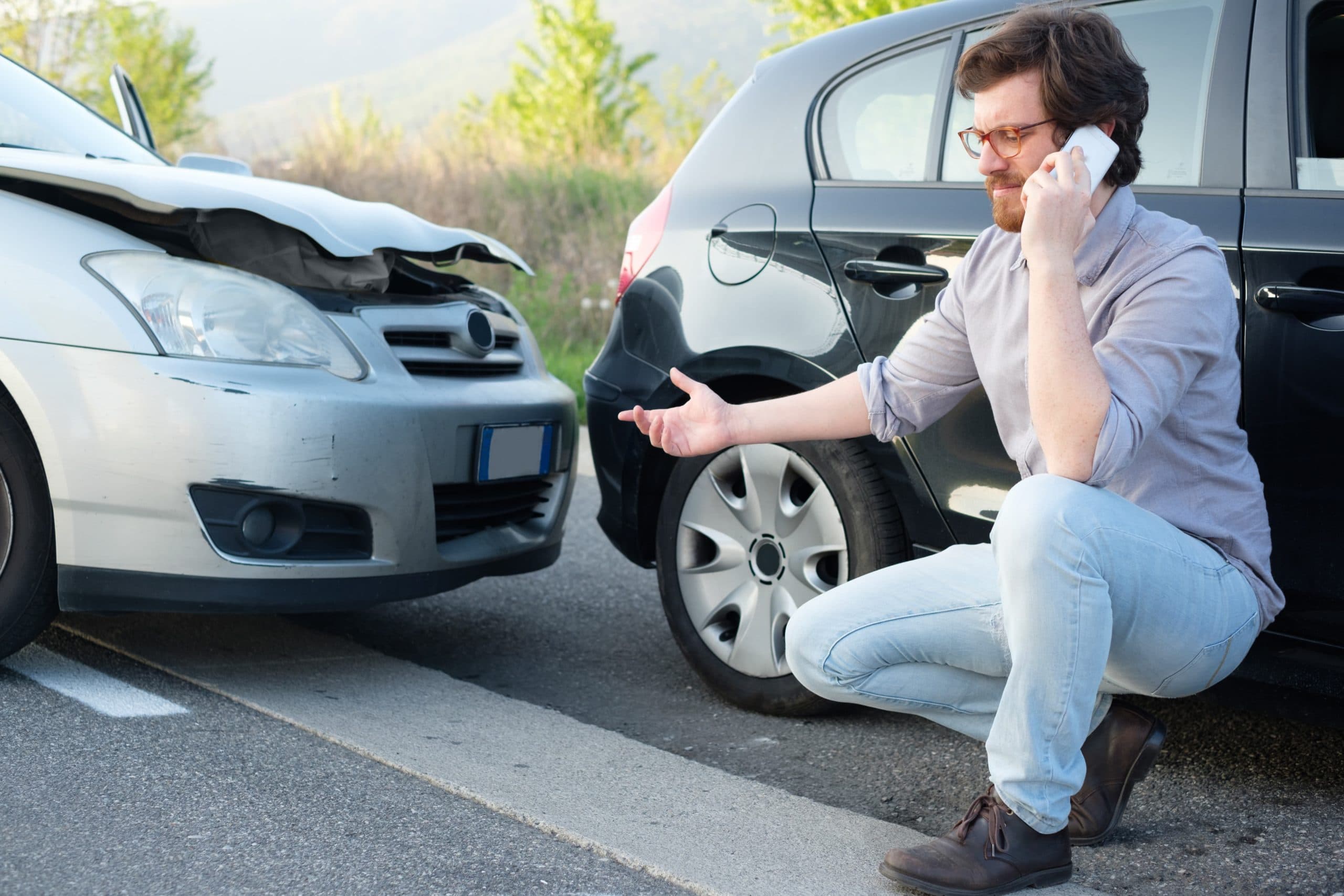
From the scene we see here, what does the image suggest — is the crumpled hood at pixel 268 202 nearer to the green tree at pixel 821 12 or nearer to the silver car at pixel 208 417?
the silver car at pixel 208 417

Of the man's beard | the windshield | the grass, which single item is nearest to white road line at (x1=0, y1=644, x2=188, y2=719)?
the windshield

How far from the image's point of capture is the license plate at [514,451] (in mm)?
3193

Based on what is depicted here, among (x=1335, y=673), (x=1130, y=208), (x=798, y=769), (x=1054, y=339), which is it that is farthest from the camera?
(x=798, y=769)

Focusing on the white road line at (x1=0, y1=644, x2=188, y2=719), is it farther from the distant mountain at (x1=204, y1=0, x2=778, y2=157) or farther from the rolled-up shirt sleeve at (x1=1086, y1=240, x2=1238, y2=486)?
the distant mountain at (x1=204, y1=0, x2=778, y2=157)

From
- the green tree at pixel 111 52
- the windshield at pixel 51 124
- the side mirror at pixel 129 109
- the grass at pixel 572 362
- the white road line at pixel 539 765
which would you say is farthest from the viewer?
the green tree at pixel 111 52

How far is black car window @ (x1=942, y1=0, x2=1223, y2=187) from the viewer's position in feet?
8.21

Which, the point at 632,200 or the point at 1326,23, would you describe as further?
the point at 632,200

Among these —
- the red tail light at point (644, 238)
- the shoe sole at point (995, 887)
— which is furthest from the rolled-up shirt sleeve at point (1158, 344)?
the red tail light at point (644, 238)

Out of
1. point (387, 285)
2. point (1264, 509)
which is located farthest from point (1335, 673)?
point (387, 285)

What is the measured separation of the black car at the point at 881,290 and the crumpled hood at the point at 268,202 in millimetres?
519

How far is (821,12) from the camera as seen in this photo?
1909cm

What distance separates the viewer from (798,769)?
110 inches

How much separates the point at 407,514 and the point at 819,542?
0.91m

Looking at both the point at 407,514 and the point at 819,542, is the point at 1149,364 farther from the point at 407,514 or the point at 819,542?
the point at 407,514
